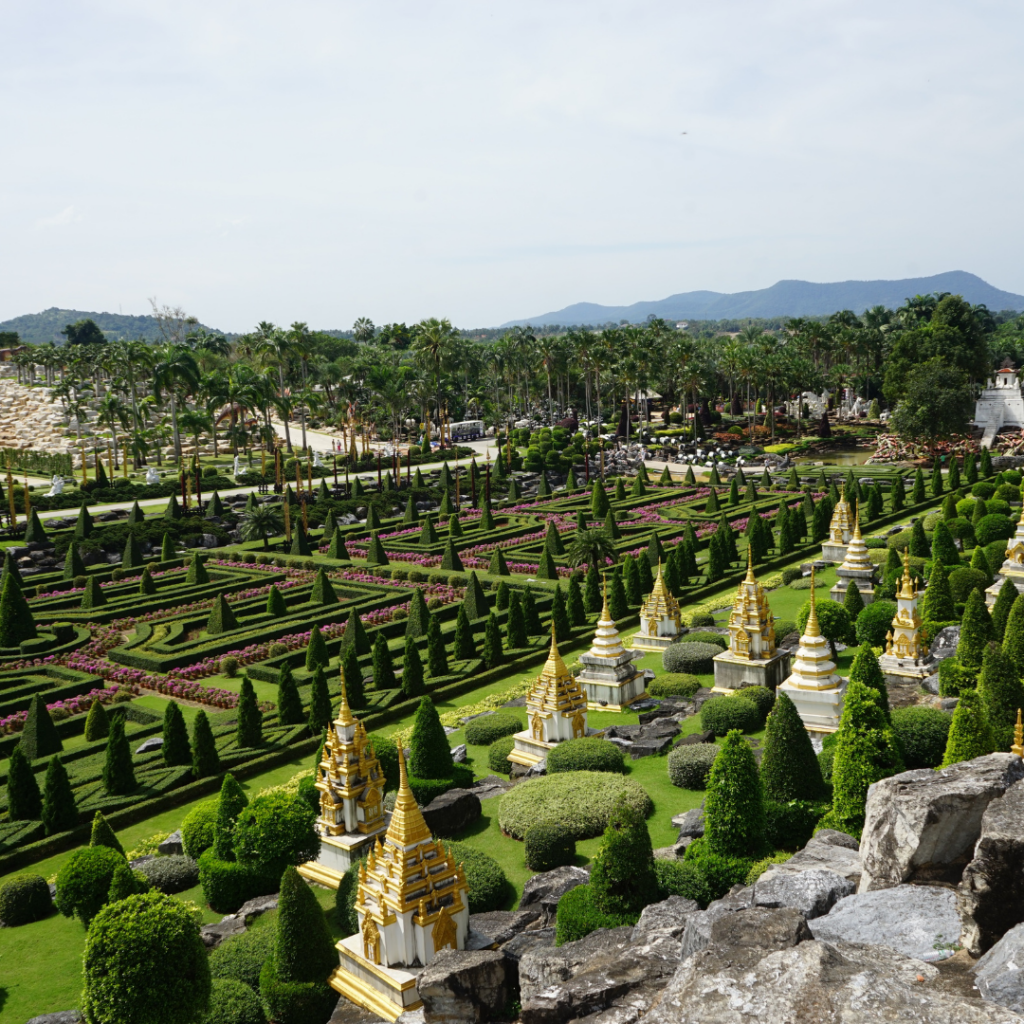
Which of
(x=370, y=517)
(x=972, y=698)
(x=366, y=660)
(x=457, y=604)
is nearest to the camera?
(x=972, y=698)

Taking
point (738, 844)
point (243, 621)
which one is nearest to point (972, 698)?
point (738, 844)

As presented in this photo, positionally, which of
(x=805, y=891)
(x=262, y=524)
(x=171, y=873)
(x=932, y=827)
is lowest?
(x=171, y=873)

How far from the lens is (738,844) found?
19.0 meters

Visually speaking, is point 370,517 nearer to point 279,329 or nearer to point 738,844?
point 738,844

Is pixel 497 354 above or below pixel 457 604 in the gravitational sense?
above

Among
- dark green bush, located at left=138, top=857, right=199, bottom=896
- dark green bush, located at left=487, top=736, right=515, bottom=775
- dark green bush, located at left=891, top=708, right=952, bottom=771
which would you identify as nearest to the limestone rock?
dark green bush, located at left=487, top=736, right=515, bottom=775

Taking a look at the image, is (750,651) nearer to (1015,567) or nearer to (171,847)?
(1015,567)

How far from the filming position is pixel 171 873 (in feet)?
73.6

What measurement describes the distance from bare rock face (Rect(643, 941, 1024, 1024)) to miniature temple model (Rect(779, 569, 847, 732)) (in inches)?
679

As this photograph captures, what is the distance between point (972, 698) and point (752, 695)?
9.11 meters

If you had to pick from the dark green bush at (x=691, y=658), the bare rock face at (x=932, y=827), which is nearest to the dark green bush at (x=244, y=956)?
the bare rock face at (x=932, y=827)

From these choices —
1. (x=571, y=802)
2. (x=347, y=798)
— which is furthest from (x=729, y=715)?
(x=347, y=798)

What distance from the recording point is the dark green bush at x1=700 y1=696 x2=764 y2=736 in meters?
27.5

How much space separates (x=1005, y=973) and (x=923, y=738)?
15.8 metres
